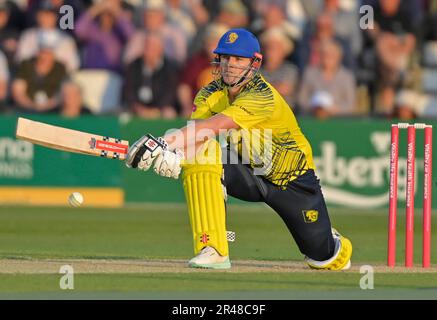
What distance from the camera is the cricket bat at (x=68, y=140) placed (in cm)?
838

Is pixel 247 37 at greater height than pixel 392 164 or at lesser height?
greater

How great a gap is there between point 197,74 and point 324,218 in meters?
8.17

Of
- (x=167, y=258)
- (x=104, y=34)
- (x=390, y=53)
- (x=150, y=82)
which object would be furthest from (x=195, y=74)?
(x=167, y=258)

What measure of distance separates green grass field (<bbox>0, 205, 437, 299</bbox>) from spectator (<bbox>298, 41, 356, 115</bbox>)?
1.76 meters

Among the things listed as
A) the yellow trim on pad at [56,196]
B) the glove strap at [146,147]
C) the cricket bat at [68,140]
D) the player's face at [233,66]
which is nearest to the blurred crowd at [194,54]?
the yellow trim on pad at [56,196]

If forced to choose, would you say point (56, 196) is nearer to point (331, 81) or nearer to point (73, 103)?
point (73, 103)

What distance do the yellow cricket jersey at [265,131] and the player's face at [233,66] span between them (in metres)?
0.11

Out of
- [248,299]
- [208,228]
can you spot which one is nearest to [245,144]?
[208,228]

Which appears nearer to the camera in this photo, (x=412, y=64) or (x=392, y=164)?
(x=392, y=164)

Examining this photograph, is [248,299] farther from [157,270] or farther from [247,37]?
[247,37]

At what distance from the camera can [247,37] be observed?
8.77 meters

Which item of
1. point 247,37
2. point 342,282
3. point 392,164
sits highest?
point 247,37

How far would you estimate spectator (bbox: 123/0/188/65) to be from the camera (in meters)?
17.0

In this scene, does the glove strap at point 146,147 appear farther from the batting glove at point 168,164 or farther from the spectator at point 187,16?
the spectator at point 187,16
